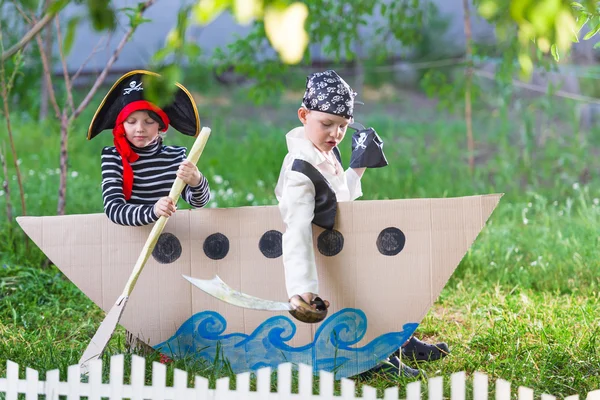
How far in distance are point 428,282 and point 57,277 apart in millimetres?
2526

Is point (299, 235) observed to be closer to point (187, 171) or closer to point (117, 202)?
point (187, 171)

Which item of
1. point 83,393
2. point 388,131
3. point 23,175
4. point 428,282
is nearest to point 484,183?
point 388,131

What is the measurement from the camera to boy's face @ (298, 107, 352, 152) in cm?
297

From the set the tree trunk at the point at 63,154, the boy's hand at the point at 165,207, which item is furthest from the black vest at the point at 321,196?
the tree trunk at the point at 63,154

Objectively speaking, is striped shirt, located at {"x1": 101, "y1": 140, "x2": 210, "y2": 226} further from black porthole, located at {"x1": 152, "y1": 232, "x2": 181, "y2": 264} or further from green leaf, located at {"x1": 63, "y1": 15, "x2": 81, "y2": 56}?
green leaf, located at {"x1": 63, "y1": 15, "x2": 81, "y2": 56}

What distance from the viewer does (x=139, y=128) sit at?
3.10 metres

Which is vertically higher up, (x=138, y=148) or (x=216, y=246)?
(x=138, y=148)

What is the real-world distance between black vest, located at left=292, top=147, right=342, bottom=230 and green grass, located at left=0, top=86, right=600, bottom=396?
363mm

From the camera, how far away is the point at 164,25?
10.1 meters

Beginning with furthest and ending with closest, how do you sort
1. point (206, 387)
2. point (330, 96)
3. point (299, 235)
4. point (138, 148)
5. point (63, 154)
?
point (63, 154) → point (138, 148) → point (330, 96) → point (299, 235) → point (206, 387)

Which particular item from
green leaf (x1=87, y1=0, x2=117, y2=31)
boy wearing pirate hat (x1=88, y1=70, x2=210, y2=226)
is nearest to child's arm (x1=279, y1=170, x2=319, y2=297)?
boy wearing pirate hat (x1=88, y1=70, x2=210, y2=226)

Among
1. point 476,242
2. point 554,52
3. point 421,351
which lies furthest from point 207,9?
point 476,242

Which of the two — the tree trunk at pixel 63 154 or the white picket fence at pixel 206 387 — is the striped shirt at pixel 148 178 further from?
the tree trunk at pixel 63 154

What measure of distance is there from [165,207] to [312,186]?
1.72 ft
